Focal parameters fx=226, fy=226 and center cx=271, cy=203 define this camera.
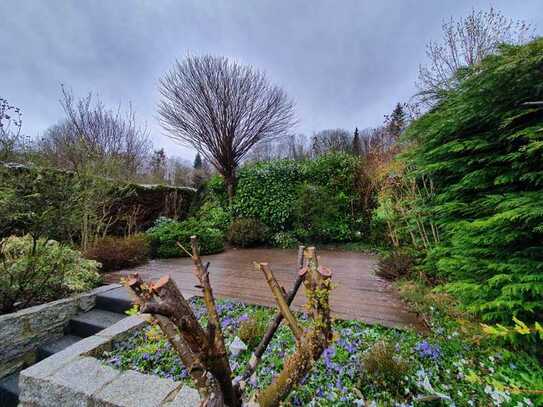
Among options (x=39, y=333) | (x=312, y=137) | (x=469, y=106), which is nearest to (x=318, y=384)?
(x=469, y=106)

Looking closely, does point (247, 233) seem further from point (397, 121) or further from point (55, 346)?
point (397, 121)

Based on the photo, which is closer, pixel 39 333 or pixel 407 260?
pixel 39 333

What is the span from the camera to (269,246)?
6.63 meters

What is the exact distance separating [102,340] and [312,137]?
17.3 metres

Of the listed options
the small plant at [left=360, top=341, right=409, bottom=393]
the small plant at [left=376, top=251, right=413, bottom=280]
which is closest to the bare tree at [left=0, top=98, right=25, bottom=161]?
the small plant at [left=360, top=341, right=409, bottom=393]

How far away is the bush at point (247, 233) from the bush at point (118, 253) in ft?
7.57

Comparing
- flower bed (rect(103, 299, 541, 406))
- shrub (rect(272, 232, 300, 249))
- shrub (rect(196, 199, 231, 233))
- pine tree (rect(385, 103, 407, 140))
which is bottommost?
flower bed (rect(103, 299, 541, 406))

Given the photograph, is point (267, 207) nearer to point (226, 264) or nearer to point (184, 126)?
point (226, 264)

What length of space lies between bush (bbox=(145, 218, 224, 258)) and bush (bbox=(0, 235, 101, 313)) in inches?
78.2

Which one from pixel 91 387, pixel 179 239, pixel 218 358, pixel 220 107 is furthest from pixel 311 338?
pixel 220 107

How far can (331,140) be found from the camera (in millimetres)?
16891

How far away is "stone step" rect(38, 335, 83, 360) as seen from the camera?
2.25 metres

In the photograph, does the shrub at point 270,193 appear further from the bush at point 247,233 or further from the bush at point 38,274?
the bush at point 38,274

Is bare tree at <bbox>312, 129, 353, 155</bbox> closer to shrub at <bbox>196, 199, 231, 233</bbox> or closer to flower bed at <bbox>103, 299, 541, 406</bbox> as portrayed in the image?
shrub at <bbox>196, 199, 231, 233</bbox>
